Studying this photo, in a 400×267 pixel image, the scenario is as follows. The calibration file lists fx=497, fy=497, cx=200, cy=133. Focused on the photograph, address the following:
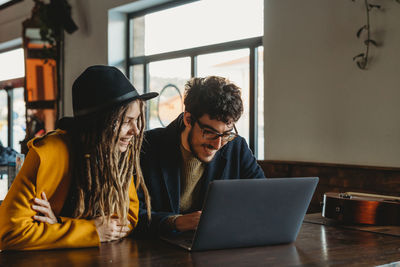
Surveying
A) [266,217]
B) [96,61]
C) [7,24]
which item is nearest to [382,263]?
[266,217]

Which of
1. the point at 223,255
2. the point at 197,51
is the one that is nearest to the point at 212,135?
the point at 223,255

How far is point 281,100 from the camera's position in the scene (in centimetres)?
363

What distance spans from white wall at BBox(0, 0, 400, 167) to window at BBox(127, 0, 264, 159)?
404mm

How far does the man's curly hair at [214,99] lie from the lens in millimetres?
1970

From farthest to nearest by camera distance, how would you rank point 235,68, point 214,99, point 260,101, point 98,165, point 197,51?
point 197,51
point 235,68
point 260,101
point 214,99
point 98,165

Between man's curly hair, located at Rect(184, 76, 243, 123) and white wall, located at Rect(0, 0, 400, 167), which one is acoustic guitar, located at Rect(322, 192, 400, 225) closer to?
Answer: man's curly hair, located at Rect(184, 76, 243, 123)

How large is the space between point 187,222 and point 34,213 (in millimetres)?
503

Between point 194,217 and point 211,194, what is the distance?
11.9 inches

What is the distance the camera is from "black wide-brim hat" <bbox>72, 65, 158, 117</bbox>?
1.67 meters

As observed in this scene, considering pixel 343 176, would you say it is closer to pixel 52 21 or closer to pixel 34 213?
pixel 34 213

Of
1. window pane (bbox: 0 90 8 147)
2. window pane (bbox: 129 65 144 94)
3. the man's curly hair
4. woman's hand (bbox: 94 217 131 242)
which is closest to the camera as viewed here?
woman's hand (bbox: 94 217 131 242)

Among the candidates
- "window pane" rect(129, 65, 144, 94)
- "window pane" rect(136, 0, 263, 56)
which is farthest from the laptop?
"window pane" rect(129, 65, 144, 94)

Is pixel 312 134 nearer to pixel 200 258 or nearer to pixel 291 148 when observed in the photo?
pixel 291 148

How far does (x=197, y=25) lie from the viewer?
4.73m
